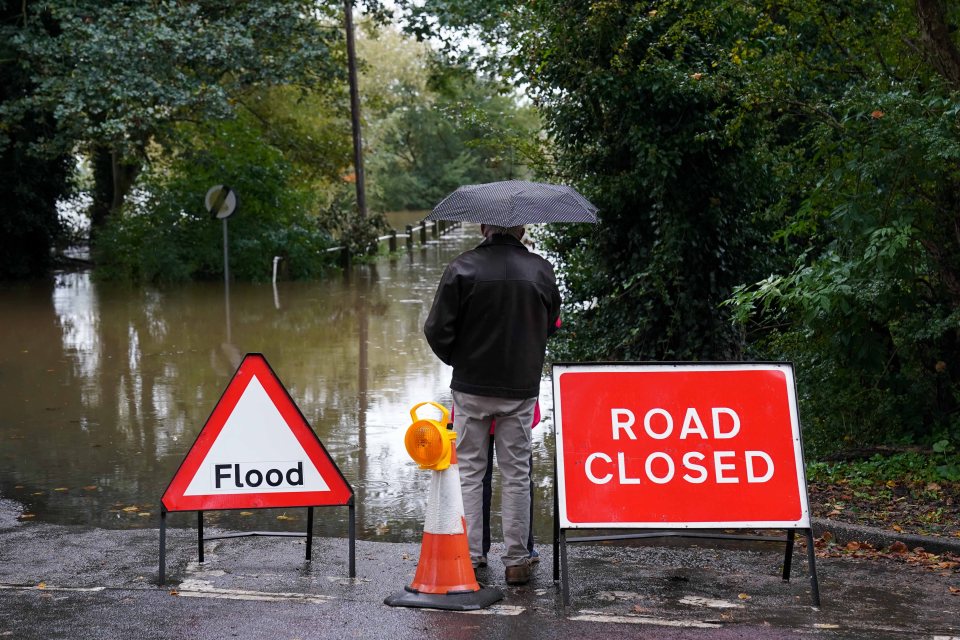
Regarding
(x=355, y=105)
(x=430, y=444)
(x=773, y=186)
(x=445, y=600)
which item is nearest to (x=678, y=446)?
(x=430, y=444)

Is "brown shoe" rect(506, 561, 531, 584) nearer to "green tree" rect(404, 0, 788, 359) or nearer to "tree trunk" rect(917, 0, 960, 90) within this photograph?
"tree trunk" rect(917, 0, 960, 90)

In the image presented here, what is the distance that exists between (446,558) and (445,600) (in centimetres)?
21

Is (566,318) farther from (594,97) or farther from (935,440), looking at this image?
(935,440)

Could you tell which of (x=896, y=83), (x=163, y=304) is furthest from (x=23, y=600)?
(x=163, y=304)

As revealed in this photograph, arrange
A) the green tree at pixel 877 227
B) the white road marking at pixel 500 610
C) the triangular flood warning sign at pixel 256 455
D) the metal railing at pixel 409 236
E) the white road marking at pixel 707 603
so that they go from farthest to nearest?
the metal railing at pixel 409 236, the green tree at pixel 877 227, the triangular flood warning sign at pixel 256 455, the white road marking at pixel 707 603, the white road marking at pixel 500 610

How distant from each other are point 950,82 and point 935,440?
2455 mm

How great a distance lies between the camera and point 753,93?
8.79 meters

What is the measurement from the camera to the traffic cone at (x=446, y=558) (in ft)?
18.1

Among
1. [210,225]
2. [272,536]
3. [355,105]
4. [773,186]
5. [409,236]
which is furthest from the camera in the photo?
[409,236]

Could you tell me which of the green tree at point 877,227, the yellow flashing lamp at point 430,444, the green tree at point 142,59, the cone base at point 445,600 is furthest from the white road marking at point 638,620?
the green tree at point 142,59

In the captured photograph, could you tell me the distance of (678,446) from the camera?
19.2ft

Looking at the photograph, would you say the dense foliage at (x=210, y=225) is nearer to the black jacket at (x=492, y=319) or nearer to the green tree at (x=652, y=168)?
the green tree at (x=652, y=168)

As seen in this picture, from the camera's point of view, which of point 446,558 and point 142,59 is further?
point 142,59

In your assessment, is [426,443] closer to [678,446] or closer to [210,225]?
[678,446]
